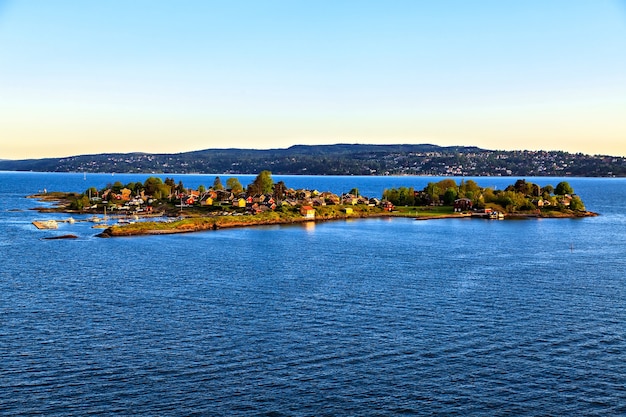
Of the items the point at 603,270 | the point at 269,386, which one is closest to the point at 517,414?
the point at 269,386

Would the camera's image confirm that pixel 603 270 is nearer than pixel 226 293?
No

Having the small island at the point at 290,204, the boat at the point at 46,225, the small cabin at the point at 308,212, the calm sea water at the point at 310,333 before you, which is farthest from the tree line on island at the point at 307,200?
the calm sea water at the point at 310,333

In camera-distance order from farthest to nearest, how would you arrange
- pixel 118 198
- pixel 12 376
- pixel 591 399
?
pixel 118 198 < pixel 12 376 < pixel 591 399

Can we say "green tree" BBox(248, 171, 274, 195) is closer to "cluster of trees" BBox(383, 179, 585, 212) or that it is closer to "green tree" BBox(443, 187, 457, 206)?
"cluster of trees" BBox(383, 179, 585, 212)

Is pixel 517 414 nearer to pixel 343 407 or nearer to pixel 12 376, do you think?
pixel 343 407

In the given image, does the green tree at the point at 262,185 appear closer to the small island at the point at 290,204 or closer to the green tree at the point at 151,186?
the small island at the point at 290,204

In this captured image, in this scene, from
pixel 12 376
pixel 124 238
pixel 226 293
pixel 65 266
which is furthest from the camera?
pixel 124 238

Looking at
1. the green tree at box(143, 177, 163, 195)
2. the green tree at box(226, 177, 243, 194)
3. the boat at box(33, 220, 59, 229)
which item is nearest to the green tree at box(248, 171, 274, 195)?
the green tree at box(226, 177, 243, 194)
